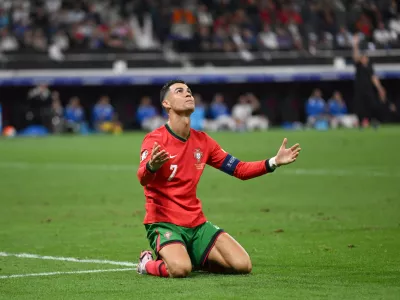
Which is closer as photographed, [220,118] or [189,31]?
[220,118]

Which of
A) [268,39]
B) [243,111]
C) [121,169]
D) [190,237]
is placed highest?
[268,39]

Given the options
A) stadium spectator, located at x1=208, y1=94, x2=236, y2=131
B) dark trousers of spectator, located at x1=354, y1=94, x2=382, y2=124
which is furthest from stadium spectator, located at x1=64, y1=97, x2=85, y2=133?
dark trousers of spectator, located at x1=354, y1=94, x2=382, y2=124

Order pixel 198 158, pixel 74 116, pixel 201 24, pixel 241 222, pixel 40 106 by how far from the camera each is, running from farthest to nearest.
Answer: pixel 201 24, pixel 74 116, pixel 40 106, pixel 241 222, pixel 198 158

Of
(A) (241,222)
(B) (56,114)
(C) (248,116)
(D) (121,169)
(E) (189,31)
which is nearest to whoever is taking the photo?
(A) (241,222)

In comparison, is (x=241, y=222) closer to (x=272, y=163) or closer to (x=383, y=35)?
(x=272, y=163)

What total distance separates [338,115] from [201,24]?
6.72 metres

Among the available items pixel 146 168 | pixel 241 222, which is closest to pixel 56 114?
pixel 241 222

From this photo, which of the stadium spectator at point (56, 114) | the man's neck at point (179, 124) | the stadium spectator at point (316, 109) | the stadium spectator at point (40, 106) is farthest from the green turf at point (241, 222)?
the stadium spectator at point (316, 109)

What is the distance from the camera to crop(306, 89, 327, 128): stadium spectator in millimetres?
39094

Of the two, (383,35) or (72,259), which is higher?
(383,35)

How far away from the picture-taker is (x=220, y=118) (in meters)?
39.5

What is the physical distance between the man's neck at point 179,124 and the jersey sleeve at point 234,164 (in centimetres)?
32

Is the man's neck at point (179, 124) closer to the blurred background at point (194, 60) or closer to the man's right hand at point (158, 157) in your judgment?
the man's right hand at point (158, 157)

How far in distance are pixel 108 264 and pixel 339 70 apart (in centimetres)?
3168
